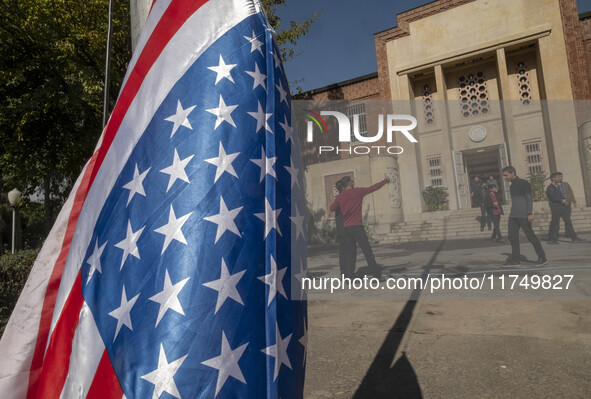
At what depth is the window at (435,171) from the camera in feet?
14.4

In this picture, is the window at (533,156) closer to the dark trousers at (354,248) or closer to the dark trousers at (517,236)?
the dark trousers at (517,236)

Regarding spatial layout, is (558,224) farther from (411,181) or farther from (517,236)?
(411,181)

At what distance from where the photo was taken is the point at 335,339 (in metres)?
4.45

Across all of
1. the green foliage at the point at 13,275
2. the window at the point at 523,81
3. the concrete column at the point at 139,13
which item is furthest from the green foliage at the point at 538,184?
the window at the point at 523,81

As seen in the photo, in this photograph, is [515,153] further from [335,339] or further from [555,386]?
[335,339]

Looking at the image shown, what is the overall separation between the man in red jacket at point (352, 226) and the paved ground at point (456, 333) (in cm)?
14

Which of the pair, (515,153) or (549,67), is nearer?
(515,153)

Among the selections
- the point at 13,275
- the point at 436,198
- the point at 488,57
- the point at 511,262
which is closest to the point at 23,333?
the point at 436,198

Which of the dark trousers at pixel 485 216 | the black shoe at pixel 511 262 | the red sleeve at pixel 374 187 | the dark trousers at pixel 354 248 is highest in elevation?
the red sleeve at pixel 374 187

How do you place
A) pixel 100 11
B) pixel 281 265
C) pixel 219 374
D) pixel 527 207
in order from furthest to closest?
pixel 100 11 < pixel 527 207 < pixel 281 265 < pixel 219 374

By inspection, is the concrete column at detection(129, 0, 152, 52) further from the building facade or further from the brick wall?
the brick wall

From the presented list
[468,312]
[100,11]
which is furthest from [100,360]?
[100,11]

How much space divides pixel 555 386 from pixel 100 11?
1092 centimetres

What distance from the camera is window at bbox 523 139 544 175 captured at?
12.9 feet
